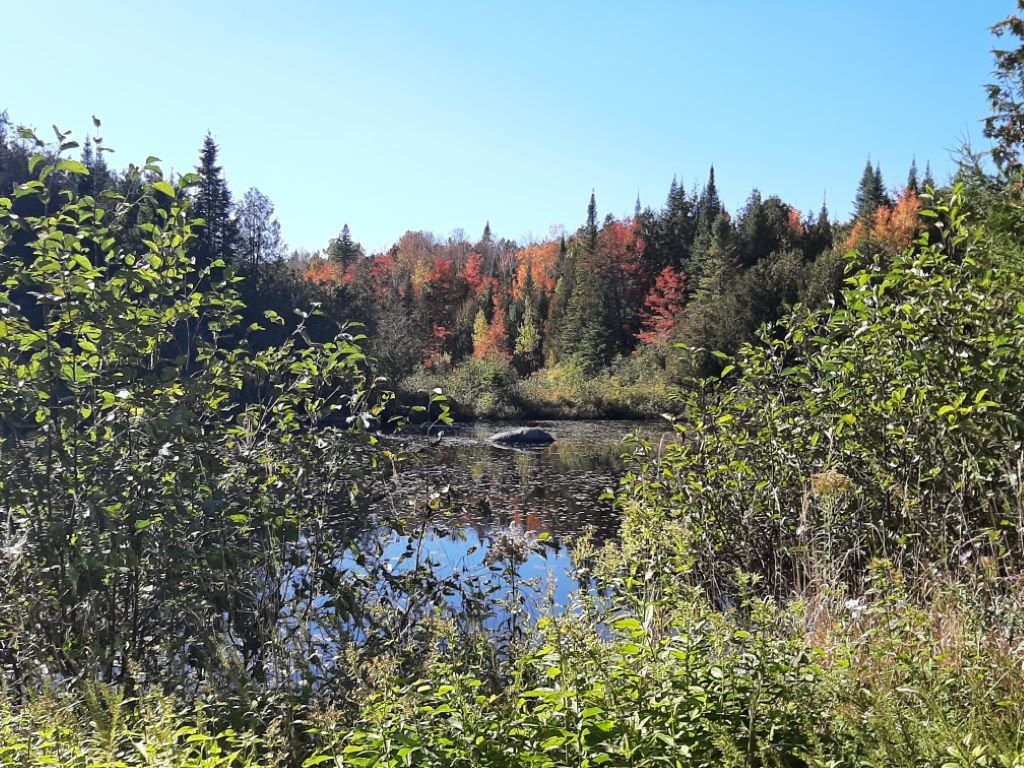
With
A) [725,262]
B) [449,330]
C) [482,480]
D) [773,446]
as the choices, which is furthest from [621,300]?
[773,446]

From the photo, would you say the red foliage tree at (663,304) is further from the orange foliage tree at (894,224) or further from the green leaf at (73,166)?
the green leaf at (73,166)

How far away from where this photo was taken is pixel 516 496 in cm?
1343

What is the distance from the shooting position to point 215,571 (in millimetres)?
3656

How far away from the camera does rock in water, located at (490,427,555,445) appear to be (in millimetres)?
23172

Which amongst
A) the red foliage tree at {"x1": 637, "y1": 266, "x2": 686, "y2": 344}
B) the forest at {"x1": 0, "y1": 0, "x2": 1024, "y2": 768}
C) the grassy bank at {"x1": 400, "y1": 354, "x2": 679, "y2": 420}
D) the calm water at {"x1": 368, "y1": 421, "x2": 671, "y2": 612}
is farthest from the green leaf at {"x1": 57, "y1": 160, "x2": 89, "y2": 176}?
the red foliage tree at {"x1": 637, "y1": 266, "x2": 686, "y2": 344}

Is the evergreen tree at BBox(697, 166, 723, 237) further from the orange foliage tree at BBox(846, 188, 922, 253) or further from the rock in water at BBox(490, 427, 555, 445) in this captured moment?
the rock in water at BBox(490, 427, 555, 445)

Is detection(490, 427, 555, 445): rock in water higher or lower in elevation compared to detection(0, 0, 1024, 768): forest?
lower

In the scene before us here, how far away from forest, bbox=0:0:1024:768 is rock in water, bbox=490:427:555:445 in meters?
18.0

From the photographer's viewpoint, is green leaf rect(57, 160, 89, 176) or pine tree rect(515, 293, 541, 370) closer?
green leaf rect(57, 160, 89, 176)

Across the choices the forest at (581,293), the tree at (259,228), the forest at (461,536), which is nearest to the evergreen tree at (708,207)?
the forest at (581,293)

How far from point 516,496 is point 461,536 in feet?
30.3

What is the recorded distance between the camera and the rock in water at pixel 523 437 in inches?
912

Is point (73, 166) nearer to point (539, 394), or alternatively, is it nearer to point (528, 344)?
point (539, 394)

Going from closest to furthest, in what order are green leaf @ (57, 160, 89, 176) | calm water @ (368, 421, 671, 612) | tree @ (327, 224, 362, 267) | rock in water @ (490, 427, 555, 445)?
green leaf @ (57, 160, 89, 176) → calm water @ (368, 421, 671, 612) → rock in water @ (490, 427, 555, 445) → tree @ (327, 224, 362, 267)
